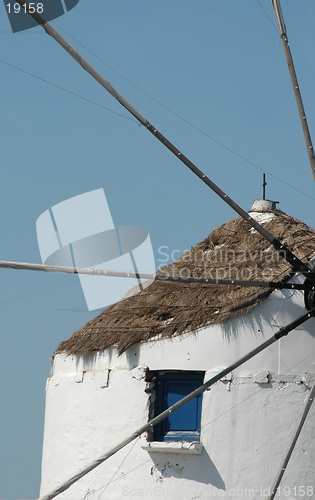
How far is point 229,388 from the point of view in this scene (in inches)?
437

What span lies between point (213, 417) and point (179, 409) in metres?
0.64

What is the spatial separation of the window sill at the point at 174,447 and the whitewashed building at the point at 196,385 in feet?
0.05

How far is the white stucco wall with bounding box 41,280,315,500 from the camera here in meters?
10.8

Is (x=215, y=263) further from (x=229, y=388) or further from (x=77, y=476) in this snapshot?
(x=77, y=476)

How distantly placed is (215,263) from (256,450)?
3.04 metres

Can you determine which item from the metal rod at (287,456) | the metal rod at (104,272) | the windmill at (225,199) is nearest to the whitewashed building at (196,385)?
the windmill at (225,199)

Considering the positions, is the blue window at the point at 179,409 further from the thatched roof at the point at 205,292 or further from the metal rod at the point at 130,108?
the metal rod at the point at 130,108

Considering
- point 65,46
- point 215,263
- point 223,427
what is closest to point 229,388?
point 223,427

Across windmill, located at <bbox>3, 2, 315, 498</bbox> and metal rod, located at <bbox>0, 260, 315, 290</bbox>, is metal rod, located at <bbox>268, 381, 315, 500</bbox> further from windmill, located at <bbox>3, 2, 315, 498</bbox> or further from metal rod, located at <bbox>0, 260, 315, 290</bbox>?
metal rod, located at <bbox>0, 260, 315, 290</bbox>

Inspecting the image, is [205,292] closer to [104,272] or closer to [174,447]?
[174,447]

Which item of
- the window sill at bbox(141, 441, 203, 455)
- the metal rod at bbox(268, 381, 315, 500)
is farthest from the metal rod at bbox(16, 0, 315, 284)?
the window sill at bbox(141, 441, 203, 455)

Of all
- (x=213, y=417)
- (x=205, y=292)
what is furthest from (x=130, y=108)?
(x=213, y=417)

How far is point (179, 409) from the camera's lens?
454 inches

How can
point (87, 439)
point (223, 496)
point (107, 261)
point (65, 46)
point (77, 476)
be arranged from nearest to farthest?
1. point (65, 46)
2. point (77, 476)
3. point (223, 496)
4. point (87, 439)
5. point (107, 261)
